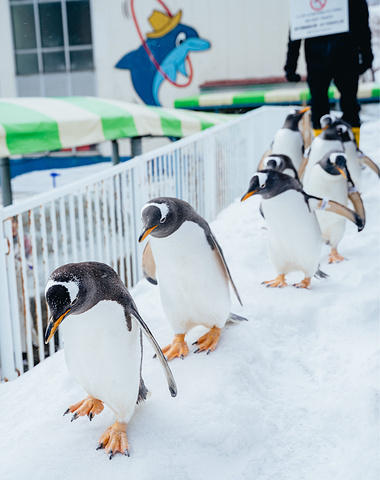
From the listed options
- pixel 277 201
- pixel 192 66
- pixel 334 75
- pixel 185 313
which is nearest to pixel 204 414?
pixel 185 313

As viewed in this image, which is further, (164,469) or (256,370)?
(256,370)

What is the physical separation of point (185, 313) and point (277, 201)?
2.92 feet

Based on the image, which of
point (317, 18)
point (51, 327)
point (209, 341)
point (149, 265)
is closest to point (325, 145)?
point (317, 18)

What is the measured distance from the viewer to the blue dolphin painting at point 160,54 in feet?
44.8

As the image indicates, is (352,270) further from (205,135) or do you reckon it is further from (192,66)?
(192,66)

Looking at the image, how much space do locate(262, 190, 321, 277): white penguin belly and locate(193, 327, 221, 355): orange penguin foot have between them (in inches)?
31.2

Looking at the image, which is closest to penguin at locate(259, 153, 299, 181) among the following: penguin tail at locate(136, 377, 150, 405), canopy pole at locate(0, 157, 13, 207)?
penguin tail at locate(136, 377, 150, 405)

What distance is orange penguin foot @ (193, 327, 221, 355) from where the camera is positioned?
7.34 ft

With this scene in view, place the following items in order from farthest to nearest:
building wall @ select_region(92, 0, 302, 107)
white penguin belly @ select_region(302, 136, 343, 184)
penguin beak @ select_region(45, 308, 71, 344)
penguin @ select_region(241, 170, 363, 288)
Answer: building wall @ select_region(92, 0, 302, 107)
white penguin belly @ select_region(302, 136, 343, 184)
penguin @ select_region(241, 170, 363, 288)
penguin beak @ select_region(45, 308, 71, 344)

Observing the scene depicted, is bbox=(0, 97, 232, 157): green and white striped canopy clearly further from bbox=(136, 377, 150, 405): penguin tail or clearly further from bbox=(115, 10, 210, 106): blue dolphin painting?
bbox=(115, 10, 210, 106): blue dolphin painting

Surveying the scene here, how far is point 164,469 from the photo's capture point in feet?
5.19

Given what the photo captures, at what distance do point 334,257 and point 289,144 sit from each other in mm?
1555

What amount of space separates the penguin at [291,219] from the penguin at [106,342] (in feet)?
4.11


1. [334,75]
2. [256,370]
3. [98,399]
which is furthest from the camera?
[334,75]
